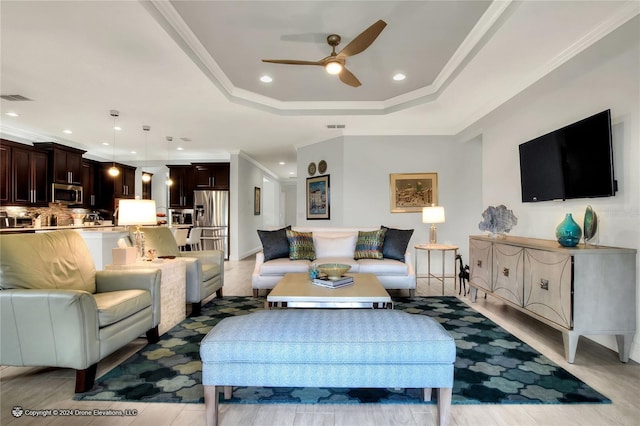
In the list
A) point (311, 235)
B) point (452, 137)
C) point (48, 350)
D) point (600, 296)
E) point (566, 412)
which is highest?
point (452, 137)

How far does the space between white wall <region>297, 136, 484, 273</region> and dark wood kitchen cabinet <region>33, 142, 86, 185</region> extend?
5.42 m

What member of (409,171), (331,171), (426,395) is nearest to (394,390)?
(426,395)

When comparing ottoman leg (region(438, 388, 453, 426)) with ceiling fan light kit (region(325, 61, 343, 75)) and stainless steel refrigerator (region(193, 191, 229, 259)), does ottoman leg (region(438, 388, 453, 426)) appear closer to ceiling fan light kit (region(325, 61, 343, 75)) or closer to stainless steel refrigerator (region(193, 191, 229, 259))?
ceiling fan light kit (region(325, 61, 343, 75))

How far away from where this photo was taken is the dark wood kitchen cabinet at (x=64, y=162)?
6039 millimetres

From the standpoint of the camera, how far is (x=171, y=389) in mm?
1911

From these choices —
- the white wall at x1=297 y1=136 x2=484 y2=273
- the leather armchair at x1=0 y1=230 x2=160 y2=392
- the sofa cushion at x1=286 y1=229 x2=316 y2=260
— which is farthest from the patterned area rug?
the white wall at x1=297 y1=136 x2=484 y2=273

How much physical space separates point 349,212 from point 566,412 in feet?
13.7

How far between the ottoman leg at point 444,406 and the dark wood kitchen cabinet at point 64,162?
293 inches

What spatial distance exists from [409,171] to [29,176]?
679 centimetres

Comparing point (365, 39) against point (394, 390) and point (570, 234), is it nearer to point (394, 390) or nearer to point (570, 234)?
point (570, 234)

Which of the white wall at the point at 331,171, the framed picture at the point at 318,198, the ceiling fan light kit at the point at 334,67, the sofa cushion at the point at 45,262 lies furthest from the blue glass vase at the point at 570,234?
the framed picture at the point at 318,198

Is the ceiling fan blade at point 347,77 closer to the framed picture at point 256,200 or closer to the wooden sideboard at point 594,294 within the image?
the wooden sideboard at point 594,294

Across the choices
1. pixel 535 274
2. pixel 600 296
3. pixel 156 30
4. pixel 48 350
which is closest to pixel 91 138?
pixel 156 30

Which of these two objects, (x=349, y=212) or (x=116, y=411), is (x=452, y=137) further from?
(x=116, y=411)
